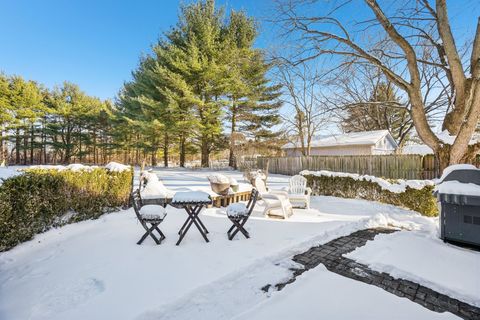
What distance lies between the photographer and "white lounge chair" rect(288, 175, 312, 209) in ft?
17.8

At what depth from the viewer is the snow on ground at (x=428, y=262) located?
2300mm

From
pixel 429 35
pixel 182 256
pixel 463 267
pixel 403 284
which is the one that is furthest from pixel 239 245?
pixel 429 35

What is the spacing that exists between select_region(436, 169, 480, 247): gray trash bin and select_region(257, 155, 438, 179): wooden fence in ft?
23.7

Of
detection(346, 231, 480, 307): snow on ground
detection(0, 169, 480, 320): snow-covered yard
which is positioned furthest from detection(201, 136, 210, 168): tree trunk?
detection(346, 231, 480, 307): snow on ground

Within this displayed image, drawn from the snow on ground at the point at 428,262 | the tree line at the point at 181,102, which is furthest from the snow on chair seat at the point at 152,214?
the tree line at the point at 181,102

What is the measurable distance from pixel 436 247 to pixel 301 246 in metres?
2.03

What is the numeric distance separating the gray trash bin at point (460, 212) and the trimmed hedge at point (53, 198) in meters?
6.31

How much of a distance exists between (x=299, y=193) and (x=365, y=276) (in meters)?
3.35

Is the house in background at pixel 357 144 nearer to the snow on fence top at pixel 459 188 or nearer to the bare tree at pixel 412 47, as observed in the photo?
the bare tree at pixel 412 47

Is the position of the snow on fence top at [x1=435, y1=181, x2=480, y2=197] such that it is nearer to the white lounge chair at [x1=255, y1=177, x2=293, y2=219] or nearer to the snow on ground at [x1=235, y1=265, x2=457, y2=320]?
the snow on ground at [x1=235, y1=265, x2=457, y2=320]

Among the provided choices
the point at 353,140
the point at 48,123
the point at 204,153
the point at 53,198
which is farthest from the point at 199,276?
the point at 48,123

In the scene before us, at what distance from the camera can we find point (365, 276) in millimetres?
2545

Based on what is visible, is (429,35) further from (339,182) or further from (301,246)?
(301,246)

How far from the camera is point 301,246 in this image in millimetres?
3371
